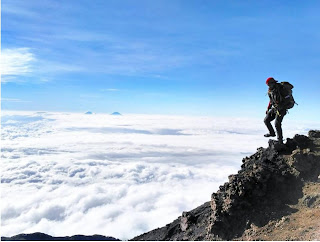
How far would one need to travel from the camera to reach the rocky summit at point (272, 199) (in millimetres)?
15070

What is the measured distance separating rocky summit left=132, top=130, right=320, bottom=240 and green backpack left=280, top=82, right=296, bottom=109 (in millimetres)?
3359

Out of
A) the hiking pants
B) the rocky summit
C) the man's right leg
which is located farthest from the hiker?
the rocky summit

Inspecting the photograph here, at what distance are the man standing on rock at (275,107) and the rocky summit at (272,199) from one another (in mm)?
1734

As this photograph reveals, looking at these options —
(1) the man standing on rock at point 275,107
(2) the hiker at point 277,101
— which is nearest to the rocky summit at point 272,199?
(1) the man standing on rock at point 275,107

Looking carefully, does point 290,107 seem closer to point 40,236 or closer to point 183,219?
point 183,219

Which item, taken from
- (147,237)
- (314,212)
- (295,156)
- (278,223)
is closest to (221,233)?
(278,223)

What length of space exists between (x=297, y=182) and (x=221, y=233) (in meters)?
5.93

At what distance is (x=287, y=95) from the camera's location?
18469 millimetres

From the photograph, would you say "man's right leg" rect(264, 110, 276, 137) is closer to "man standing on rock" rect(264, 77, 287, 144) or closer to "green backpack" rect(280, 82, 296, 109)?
"man standing on rock" rect(264, 77, 287, 144)

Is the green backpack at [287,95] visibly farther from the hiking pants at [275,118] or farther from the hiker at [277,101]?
the hiking pants at [275,118]

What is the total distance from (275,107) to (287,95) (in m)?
1.09

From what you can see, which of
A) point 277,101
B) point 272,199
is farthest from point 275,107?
point 272,199

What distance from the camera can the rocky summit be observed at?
15070 millimetres

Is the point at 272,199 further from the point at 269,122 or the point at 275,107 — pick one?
the point at 275,107
